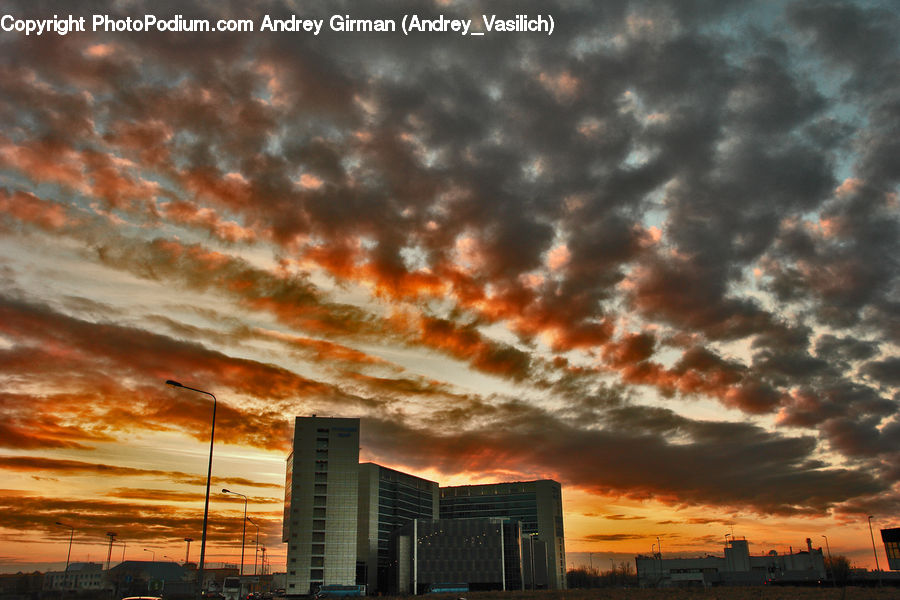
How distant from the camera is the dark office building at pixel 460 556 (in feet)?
579

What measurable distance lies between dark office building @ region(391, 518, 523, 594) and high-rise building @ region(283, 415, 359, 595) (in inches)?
665

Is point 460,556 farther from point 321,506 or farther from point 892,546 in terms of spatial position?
point 892,546

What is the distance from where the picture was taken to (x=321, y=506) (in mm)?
190250

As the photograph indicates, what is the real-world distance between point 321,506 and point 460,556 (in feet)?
143

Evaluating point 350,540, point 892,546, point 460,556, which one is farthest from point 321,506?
point 892,546

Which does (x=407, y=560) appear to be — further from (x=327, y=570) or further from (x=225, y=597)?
(x=225, y=597)

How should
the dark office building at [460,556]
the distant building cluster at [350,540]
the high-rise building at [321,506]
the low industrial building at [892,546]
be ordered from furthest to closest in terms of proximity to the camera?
the high-rise building at [321,506], the distant building cluster at [350,540], the dark office building at [460,556], the low industrial building at [892,546]

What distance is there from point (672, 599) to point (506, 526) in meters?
110

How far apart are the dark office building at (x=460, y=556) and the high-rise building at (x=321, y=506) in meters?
16.9

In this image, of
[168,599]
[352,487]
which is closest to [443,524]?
[352,487]

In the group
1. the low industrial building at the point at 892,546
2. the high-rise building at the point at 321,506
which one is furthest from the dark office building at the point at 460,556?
the low industrial building at the point at 892,546

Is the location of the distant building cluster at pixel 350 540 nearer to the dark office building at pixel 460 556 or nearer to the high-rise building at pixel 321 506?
the high-rise building at pixel 321 506

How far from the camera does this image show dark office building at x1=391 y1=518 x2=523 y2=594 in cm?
17650

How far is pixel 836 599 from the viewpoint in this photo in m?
65.6
